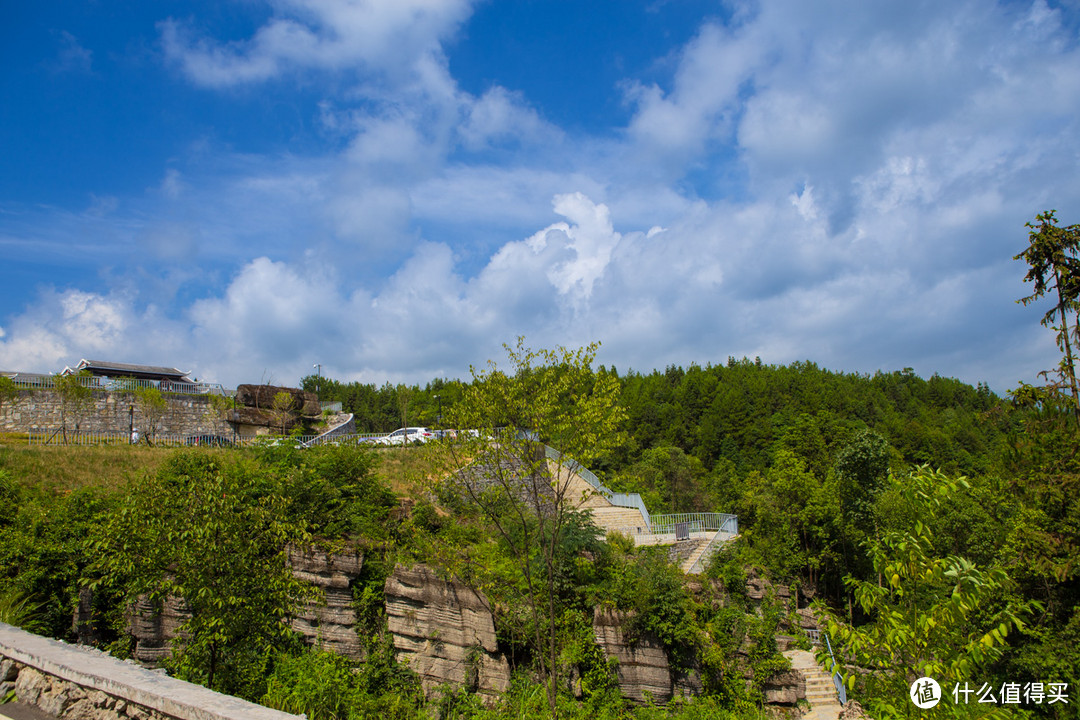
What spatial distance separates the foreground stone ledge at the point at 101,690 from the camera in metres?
4.89

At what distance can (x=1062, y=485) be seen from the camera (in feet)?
46.9

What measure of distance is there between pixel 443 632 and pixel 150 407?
77.2 ft

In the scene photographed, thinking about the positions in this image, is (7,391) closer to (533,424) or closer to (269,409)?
(269,409)

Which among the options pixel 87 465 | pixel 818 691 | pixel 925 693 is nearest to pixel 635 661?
pixel 818 691

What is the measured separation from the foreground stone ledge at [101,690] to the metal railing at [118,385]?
2845 cm

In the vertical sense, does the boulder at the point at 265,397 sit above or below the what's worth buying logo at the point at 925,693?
above

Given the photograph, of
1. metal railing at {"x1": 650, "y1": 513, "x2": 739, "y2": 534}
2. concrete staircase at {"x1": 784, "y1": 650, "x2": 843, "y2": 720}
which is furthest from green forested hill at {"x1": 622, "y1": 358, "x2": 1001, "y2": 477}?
concrete staircase at {"x1": 784, "y1": 650, "x2": 843, "y2": 720}

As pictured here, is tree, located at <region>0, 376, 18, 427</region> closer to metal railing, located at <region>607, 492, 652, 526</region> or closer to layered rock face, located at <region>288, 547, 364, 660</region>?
layered rock face, located at <region>288, 547, 364, 660</region>

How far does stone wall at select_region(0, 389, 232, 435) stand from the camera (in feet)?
91.1

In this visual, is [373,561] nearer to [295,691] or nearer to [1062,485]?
[295,691]

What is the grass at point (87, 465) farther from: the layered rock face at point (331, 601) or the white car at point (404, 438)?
the white car at point (404, 438)

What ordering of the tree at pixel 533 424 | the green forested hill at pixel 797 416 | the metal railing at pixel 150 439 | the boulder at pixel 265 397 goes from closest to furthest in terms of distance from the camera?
the tree at pixel 533 424 < the metal railing at pixel 150 439 < the boulder at pixel 265 397 < the green forested hill at pixel 797 416

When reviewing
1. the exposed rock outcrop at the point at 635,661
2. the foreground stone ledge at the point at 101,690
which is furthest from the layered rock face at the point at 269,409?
the foreground stone ledge at the point at 101,690

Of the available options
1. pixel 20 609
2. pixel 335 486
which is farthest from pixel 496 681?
pixel 20 609
